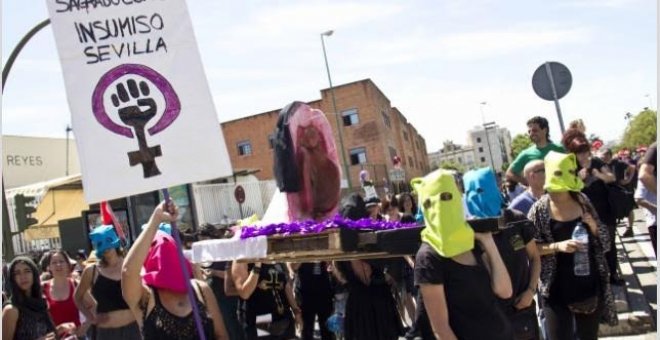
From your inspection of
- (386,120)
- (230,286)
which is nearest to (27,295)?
(230,286)

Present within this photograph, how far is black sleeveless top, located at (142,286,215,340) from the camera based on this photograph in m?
3.50

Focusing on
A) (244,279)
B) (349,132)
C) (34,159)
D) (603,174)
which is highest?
(34,159)

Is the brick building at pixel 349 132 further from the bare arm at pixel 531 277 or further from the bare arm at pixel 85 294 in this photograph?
the bare arm at pixel 531 277

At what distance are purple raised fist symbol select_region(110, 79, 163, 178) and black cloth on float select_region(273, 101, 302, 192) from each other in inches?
93.9

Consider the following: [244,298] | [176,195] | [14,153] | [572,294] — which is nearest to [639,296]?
[572,294]

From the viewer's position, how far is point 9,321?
5.23 meters

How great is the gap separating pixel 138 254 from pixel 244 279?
218cm

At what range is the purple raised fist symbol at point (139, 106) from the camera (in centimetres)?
357

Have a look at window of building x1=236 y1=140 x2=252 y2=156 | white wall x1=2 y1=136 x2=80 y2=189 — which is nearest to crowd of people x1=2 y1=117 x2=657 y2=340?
white wall x1=2 y1=136 x2=80 y2=189

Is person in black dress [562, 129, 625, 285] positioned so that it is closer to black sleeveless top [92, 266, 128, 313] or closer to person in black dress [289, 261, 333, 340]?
person in black dress [289, 261, 333, 340]

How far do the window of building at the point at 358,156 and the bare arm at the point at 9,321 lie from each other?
42184mm

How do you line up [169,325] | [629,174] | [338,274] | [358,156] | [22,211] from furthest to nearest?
[358,156] → [22,211] → [629,174] → [338,274] → [169,325]

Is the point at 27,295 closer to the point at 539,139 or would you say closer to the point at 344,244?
the point at 344,244

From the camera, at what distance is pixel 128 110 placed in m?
3.64
